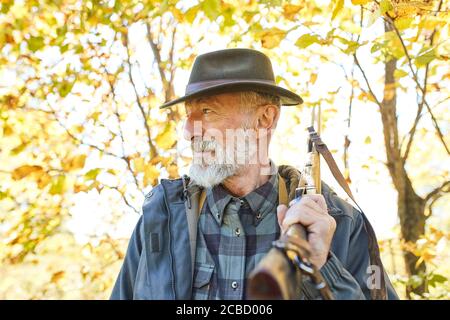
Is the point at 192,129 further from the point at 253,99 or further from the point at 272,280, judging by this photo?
the point at 272,280

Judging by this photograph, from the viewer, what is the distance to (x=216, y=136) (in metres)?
2.39

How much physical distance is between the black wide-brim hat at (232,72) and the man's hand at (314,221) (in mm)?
797

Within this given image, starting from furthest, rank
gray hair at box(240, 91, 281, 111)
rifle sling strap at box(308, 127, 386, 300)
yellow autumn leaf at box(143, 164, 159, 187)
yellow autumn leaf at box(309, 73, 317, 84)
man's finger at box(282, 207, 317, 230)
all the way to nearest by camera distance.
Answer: yellow autumn leaf at box(309, 73, 317, 84), yellow autumn leaf at box(143, 164, 159, 187), gray hair at box(240, 91, 281, 111), rifle sling strap at box(308, 127, 386, 300), man's finger at box(282, 207, 317, 230)

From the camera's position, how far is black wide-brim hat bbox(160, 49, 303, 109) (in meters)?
2.35

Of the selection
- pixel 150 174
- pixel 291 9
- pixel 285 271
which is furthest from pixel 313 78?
pixel 285 271

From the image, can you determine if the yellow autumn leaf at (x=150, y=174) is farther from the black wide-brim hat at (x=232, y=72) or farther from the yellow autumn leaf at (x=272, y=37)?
the black wide-brim hat at (x=232, y=72)

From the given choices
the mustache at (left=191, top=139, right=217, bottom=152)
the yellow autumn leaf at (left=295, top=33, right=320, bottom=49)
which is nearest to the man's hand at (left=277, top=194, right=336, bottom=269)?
the mustache at (left=191, top=139, right=217, bottom=152)

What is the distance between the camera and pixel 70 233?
17.7 feet

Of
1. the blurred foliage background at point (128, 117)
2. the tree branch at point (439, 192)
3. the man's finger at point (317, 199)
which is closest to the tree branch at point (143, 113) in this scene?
the blurred foliage background at point (128, 117)

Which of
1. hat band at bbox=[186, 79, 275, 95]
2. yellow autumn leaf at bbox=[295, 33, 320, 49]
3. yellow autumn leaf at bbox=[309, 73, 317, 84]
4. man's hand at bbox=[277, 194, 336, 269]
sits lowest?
man's hand at bbox=[277, 194, 336, 269]

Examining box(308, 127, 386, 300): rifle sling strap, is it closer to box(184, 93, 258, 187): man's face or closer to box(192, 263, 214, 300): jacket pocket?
box(184, 93, 258, 187): man's face

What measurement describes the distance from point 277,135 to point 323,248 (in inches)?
170

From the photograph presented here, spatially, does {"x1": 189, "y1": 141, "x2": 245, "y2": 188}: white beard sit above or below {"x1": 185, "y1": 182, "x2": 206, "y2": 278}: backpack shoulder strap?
above

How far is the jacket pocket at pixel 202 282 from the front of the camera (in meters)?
2.11
